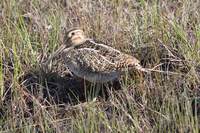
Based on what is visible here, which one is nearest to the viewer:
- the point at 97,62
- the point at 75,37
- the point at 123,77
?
the point at 97,62

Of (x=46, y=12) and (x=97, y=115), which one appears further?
(x=46, y=12)

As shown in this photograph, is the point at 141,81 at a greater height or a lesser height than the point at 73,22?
lesser

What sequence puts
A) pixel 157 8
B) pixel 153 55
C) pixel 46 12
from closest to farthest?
1. pixel 153 55
2. pixel 157 8
3. pixel 46 12

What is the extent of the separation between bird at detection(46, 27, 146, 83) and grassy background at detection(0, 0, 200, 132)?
111mm

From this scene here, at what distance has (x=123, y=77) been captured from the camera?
15.6 feet

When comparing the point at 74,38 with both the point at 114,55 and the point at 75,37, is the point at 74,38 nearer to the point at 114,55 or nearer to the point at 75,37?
the point at 75,37

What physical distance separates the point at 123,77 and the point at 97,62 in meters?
0.27

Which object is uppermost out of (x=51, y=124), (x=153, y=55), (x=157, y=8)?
(x=157, y=8)

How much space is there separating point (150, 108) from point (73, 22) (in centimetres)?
164

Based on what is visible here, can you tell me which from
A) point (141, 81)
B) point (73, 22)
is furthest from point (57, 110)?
point (73, 22)

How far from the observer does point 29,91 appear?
4.90m

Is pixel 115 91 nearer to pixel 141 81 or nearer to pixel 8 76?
pixel 141 81

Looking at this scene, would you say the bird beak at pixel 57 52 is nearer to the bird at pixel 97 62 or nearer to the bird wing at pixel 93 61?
the bird at pixel 97 62

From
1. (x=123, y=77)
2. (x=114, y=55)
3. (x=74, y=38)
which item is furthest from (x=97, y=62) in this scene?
(x=74, y=38)
